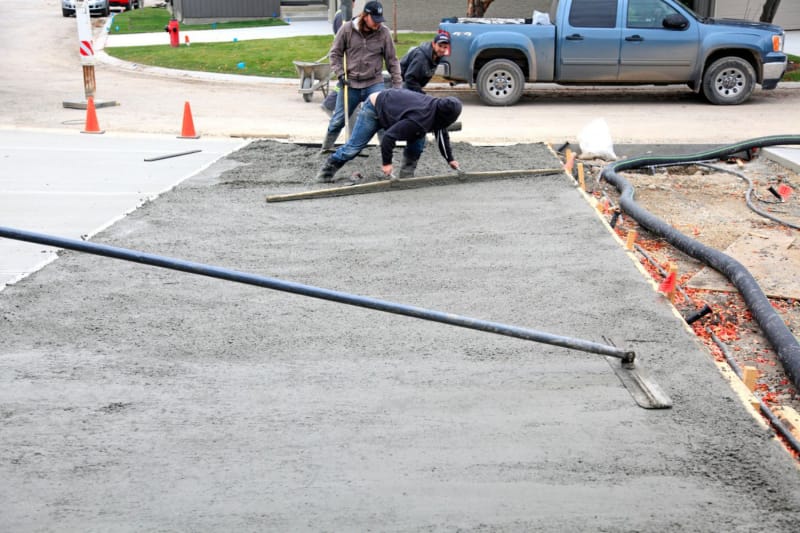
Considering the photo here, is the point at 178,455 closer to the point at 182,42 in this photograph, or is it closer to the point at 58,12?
the point at 182,42

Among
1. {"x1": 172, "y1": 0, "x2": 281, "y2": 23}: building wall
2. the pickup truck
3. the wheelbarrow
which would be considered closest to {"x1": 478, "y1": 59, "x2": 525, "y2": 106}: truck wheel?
the pickup truck

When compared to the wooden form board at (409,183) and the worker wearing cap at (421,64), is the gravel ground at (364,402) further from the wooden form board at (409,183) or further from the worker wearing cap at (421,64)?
the worker wearing cap at (421,64)

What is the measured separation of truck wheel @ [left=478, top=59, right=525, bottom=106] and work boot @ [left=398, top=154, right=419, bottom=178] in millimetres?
6251

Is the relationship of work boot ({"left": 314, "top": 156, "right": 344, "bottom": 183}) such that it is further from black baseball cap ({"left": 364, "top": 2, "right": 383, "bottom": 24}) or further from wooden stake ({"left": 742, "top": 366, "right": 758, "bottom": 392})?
wooden stake ({"left": 742, "top": 366, "right": 758, "bottom": 392})

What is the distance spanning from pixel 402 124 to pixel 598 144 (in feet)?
11.2

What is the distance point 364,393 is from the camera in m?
4.96

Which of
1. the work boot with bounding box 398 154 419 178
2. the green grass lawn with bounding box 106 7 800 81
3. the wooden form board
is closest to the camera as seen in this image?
the wooden form board

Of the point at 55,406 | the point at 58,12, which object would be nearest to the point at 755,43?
the point at 55,406

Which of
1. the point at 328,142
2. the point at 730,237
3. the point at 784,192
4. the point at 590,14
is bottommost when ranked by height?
the point at 730,237

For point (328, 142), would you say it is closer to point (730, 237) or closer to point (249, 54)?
point (730, 237)

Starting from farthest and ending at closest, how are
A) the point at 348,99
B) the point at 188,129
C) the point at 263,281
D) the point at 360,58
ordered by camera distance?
the point at 188,129 < the point at 348,99 < the point at 360,58 < the point at 263,281

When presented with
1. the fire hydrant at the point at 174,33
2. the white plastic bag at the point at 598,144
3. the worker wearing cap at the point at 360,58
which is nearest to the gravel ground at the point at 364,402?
the worker wearing cap at the point at 360,58

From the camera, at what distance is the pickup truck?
50.6ft

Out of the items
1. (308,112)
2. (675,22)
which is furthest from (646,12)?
(308,112)
